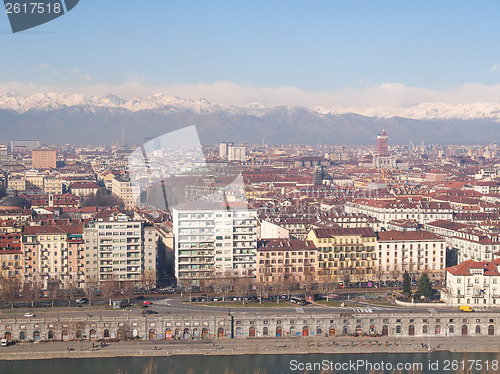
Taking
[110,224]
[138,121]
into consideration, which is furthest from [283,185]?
[138,121]

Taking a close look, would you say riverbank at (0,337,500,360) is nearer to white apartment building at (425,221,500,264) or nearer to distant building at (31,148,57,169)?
white apartment building at (425,221,500,264)

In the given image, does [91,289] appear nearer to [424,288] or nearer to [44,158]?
[424,288]

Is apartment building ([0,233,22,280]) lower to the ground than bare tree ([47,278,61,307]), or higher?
higher

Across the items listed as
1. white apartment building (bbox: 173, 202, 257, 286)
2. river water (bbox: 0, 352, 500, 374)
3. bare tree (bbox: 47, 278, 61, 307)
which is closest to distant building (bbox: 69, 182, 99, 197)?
bare tree (bbox: 47, 278, 61, 307)

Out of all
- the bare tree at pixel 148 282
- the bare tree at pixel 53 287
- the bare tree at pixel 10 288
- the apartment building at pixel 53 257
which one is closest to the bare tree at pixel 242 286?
the bare tree at pixel 148 282

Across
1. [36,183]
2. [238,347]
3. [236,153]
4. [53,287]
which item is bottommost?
[238,347]

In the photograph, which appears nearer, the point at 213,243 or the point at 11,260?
the point at 11,260

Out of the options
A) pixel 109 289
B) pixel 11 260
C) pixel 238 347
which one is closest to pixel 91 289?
pixel 109 289
